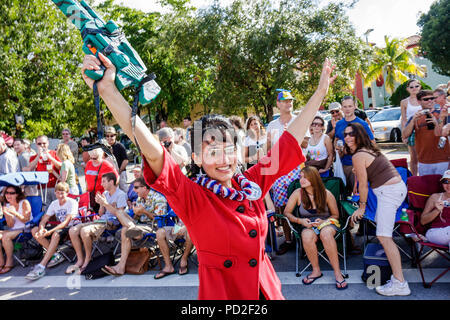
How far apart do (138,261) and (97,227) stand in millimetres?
943

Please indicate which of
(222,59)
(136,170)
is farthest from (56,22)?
(136,170)

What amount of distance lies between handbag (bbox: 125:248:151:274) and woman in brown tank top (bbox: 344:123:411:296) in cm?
290

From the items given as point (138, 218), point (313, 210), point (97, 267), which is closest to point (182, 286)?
point (97, 267)

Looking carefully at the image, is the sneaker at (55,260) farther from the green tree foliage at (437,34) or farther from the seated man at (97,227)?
the green tree foliage at (437,34)

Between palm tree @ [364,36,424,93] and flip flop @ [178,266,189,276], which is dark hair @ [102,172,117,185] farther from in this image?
palm tree @ [364,36,424,93]

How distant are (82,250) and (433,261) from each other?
5051 mm

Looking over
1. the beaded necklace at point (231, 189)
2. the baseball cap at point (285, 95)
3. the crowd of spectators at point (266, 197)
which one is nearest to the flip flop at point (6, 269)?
the crowd of spectators at point (266, 197)

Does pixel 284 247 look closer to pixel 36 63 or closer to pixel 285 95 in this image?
pixel 285 95

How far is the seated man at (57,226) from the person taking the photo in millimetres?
5535

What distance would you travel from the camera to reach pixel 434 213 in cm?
426

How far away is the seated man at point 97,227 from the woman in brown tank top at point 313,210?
2.72 meters

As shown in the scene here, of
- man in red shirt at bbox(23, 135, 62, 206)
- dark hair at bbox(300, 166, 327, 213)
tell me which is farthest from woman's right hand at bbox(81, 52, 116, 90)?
man in red shirt at bbox(23, 135, 62, 206)

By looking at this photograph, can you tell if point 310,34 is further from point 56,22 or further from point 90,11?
point 90,11

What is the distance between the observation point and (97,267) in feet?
16.2
